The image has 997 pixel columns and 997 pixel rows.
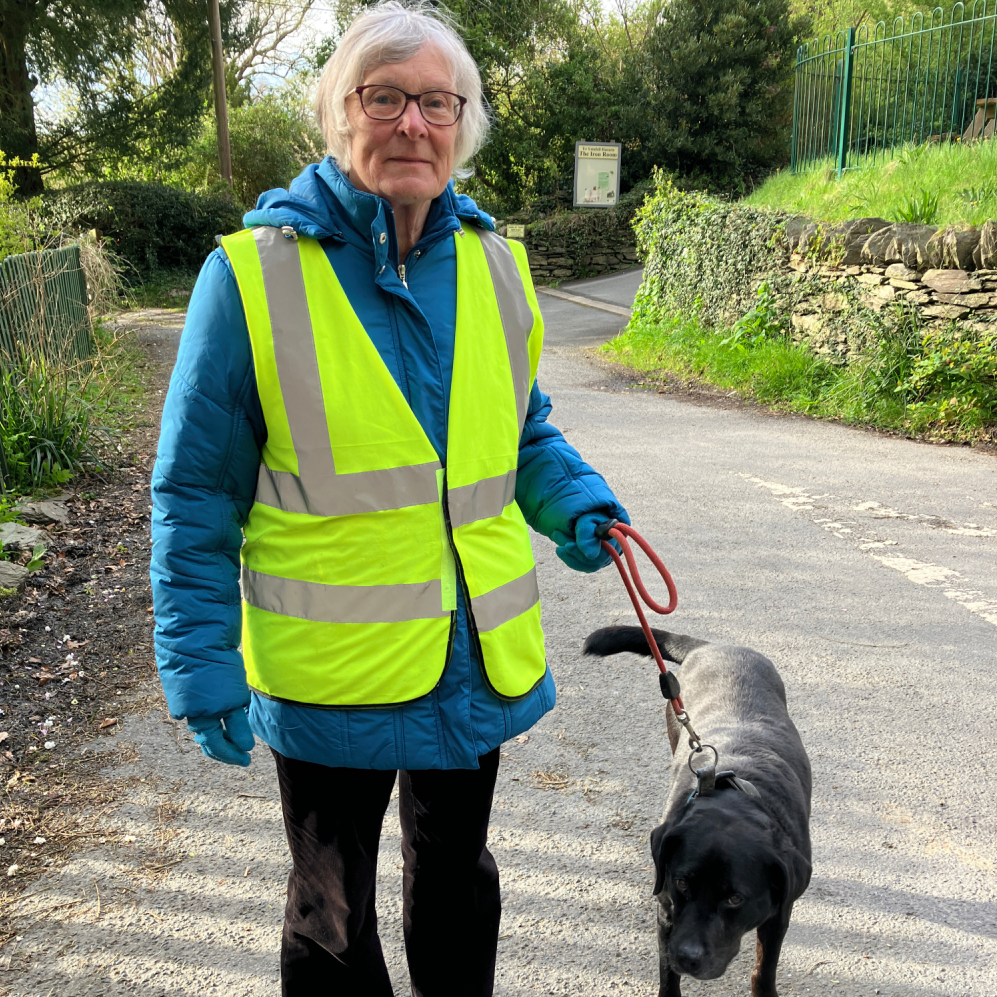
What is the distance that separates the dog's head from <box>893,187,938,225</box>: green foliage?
8802 millimetres

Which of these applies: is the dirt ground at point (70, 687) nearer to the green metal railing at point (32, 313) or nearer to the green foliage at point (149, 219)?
the green metal railing at point (32, 313)

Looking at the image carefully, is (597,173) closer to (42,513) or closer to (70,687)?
(42,513)

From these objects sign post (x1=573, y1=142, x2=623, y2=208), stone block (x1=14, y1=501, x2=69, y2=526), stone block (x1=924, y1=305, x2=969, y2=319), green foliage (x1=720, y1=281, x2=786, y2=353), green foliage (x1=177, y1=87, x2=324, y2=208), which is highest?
green foliage (x1=177, y1=87, x2=324, y2=208)

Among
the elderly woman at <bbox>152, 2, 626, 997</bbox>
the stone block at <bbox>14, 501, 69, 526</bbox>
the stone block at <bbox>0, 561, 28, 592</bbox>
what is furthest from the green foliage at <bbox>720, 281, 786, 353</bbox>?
the elderly woman at <bbox>152, 2, 626, 997</bbox>

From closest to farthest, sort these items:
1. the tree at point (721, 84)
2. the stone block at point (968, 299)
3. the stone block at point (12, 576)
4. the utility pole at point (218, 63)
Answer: the stone block at point (12, 576) → the stone block at point (968, 299) → the tree at point (721, 84) → the utility pole at point (218, 63)

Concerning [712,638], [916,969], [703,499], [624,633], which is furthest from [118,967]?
[703,499]

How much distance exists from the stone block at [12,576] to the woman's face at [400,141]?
3.76 meters

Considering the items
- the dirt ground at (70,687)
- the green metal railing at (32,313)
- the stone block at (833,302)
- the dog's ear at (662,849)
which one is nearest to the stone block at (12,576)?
the dirt ground at (70,687)

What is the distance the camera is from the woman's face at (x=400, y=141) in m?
1.83

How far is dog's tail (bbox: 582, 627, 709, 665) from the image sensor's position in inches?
122

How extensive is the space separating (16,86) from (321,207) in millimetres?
26098

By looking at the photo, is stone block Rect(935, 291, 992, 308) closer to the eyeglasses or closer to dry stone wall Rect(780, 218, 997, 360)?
dry stone wall Rect(780, 218, 997, 360)

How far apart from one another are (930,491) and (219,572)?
6247 mm

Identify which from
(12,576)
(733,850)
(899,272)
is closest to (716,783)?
(733,850)
